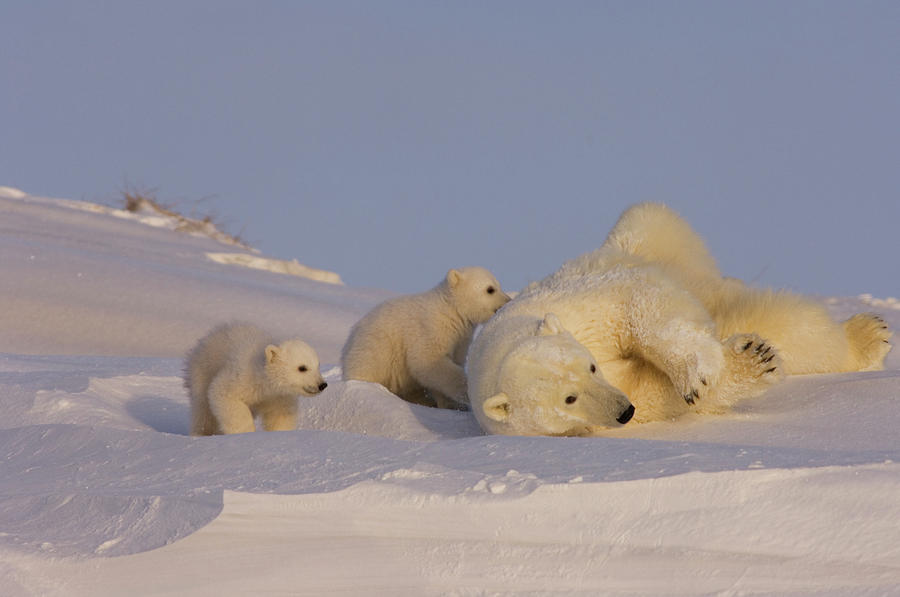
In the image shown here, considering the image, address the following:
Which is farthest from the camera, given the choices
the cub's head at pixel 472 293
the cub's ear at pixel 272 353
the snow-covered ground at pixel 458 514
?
the cub's head at pixel 472 293

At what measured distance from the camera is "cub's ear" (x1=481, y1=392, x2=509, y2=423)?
3340 millimetres

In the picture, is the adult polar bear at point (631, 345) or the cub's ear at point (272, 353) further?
the cub's ear at point (272, 353)

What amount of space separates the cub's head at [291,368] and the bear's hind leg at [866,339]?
2450mm

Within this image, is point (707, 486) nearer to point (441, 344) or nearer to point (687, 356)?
point (687, 356)

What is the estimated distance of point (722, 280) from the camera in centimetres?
480

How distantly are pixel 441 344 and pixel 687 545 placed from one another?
277 cm

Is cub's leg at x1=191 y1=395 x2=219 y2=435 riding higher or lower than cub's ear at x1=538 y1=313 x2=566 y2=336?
lower

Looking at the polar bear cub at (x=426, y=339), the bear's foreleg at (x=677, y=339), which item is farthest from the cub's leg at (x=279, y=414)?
the bear's foreleg at (x=677, y=339)

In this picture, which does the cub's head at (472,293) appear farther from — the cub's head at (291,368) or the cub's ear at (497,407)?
the cub's ear at (497,407)

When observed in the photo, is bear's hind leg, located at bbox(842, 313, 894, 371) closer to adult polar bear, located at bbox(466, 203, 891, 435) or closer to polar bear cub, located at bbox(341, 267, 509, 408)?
adult polar bear, located at bbox(466, 203, 891, 435)

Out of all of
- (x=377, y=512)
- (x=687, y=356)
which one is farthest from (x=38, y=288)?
(x=377, y=512)

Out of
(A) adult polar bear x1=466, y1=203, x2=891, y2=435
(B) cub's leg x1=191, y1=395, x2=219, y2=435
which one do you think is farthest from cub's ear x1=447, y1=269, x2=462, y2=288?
(B) cub's leg x1=191, y1=395, x2=219, y2=435

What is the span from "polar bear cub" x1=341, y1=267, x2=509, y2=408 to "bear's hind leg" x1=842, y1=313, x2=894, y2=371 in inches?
64.6

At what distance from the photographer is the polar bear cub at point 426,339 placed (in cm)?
483
